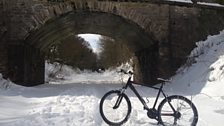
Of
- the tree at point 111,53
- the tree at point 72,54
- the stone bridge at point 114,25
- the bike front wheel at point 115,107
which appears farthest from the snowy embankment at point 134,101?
the tree at point 111,53

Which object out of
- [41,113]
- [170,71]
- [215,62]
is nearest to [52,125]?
[41,113]

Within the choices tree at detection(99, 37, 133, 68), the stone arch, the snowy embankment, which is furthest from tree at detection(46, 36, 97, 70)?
the snowy embankment

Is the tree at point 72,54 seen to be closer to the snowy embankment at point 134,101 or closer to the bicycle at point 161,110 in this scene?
the snowy embankment at point 134,101

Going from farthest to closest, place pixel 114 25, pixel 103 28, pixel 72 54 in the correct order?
pixel 72 54 → pixel 103 28 → pixel 114 25

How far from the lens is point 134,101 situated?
1063cm

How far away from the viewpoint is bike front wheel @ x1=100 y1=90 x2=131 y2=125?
25.1 ft

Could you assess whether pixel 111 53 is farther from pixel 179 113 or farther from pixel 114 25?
pixel 179 113

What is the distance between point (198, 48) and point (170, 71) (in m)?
1.43

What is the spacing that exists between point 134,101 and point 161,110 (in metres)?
3.41

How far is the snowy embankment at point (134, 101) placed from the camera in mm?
7703

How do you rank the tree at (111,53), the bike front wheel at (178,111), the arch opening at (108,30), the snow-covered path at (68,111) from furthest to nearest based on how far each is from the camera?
the tree at (111,53) < the arch opening at (108,30) < the snow-covered path at (68,111) < the bike front wheel at (178,111)

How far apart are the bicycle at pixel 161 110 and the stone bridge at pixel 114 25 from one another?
8251mm

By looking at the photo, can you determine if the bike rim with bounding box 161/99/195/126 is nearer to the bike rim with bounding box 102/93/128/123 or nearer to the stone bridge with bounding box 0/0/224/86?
the bike rim with bounding box 102/93/128/123

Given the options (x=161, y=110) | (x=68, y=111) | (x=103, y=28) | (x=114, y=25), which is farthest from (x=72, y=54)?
(x=161, y=110)
